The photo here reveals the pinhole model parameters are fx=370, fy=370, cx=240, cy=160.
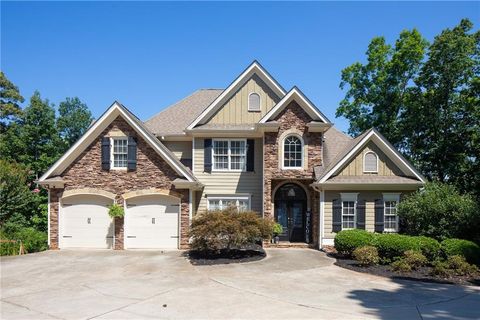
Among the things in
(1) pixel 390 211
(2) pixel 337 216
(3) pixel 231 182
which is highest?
(3) pixel 231 182

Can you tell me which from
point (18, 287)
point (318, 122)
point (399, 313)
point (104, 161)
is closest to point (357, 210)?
point (318, 122)

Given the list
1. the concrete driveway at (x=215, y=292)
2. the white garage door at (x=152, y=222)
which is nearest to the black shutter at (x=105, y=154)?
the white garage door at (x=152, y=222)

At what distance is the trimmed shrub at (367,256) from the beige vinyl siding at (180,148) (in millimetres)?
10830

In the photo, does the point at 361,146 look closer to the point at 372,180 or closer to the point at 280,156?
the point at 372,180

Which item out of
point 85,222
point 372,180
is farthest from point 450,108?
point 85,222

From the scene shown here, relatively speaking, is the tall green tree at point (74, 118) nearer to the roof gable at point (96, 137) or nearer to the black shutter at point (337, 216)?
the roof gable at point (96, 137)

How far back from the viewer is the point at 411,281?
1175 centimetres

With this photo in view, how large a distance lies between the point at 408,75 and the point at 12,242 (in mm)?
26976

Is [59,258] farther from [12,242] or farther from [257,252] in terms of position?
[257,252]

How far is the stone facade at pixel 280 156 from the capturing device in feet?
61.0

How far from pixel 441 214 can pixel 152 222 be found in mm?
12911

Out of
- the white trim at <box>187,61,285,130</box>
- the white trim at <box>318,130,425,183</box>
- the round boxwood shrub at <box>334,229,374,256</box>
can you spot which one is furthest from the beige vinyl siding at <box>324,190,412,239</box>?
the white trim at <box>187,61,285,130</box>

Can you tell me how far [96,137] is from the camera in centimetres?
1845

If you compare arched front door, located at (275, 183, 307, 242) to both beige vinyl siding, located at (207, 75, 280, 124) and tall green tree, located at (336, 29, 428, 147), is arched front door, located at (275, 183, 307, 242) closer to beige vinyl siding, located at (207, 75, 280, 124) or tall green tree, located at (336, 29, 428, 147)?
beige vinyl siding, located at (207, 75, 280, 124)
